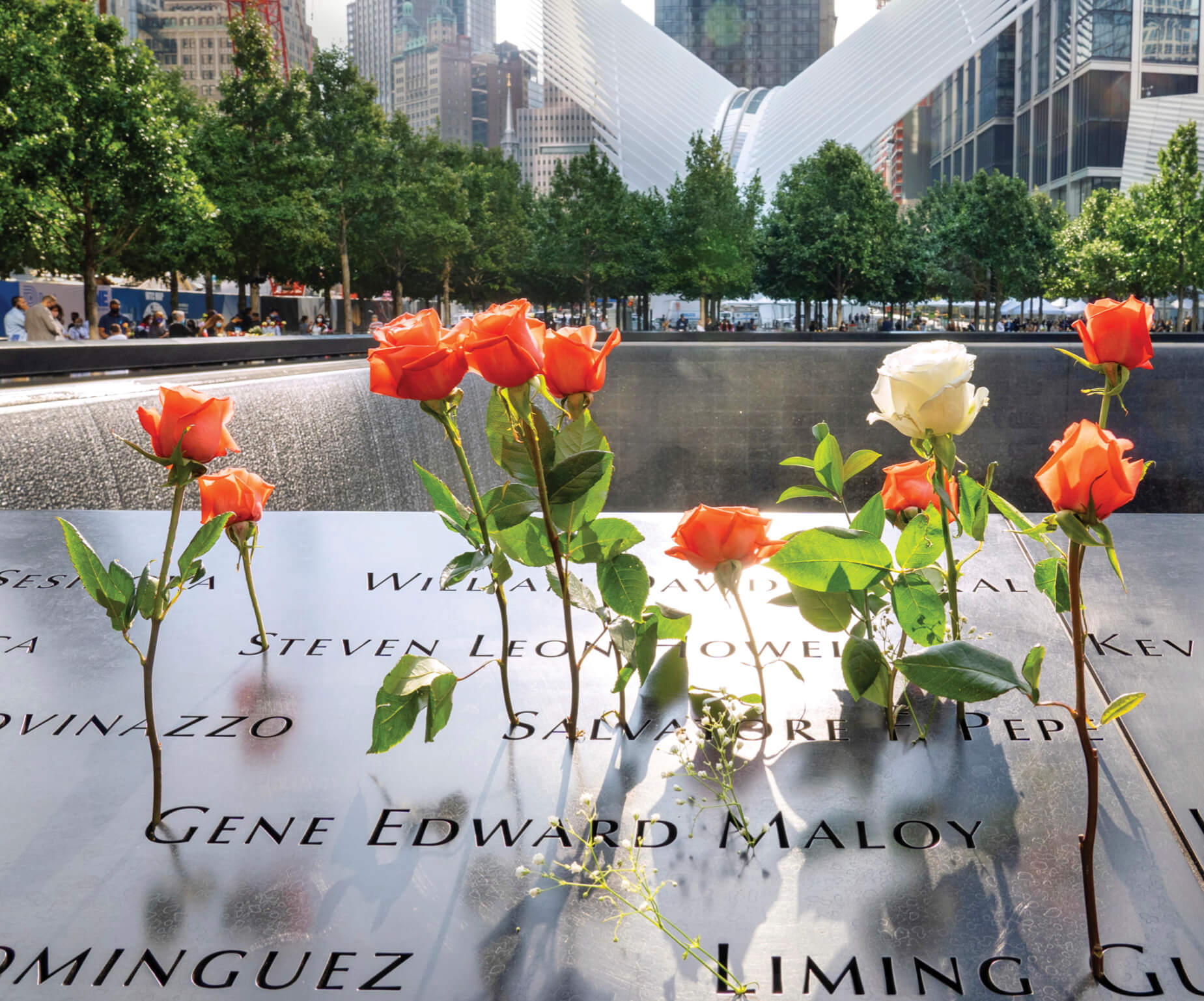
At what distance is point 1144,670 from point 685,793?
100 centimetres

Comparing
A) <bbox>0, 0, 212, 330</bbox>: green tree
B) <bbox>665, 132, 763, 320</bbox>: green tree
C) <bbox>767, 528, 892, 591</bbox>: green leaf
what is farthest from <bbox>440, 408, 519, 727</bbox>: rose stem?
<bbox>665, 132, 763, 320</bbox>: green tree

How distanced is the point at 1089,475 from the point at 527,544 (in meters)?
0.77

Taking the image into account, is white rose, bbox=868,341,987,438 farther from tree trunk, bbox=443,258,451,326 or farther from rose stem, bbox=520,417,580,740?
tree trunk, bbox=443,258,451,326

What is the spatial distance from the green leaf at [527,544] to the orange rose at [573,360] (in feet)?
0.88

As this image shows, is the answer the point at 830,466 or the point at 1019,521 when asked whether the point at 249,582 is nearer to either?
the point at 830,466

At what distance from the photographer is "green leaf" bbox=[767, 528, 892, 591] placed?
1.38 m

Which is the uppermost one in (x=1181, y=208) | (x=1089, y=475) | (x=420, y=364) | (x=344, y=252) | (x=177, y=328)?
(x=1181, y=208)

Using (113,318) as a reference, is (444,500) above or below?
below

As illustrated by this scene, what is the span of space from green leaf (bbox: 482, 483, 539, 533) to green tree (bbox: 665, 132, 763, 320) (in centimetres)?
3862

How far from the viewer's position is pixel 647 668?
60.9 inches

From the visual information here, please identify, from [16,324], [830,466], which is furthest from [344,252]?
[830,466]

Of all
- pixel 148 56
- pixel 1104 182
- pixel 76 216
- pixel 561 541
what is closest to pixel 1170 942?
pixel 561 541

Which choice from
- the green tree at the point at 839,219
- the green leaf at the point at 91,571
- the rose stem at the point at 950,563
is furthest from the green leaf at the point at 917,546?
the green tree at the point at 839,219

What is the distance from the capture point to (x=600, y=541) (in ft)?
4.97
